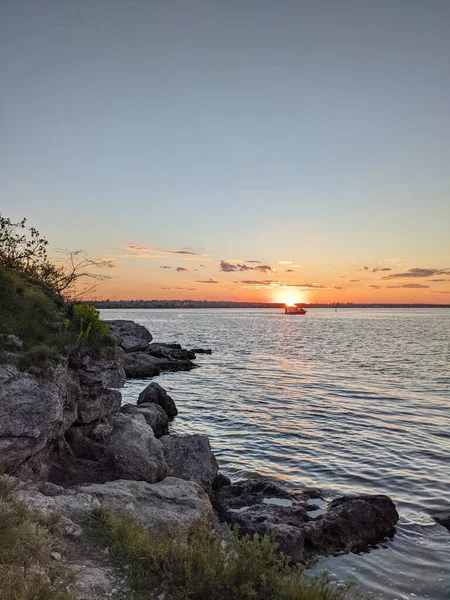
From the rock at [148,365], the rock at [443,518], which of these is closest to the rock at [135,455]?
the rock at [443,518]

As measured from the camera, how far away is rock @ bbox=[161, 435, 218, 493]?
42.6 feet

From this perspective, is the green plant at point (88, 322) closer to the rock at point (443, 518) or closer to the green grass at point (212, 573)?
the green grass at point (212, 573)

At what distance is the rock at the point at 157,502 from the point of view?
8.47 m

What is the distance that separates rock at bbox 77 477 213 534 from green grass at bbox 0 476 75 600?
6.76 feet

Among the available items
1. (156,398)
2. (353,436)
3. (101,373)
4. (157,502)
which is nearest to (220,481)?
(157,502)

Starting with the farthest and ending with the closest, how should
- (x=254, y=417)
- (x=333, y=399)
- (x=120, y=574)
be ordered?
(x=333, y=399) → (x=254, y=417) → (x=120, y=574)

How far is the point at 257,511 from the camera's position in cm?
1131

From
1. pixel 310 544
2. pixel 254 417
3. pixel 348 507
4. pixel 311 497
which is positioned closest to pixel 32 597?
pixel 310 544

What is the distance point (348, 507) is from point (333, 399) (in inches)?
649

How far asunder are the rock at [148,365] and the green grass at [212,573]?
98.4ft

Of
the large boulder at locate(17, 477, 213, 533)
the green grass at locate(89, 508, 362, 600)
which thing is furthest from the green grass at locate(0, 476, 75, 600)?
the green grass at locate(89, 508, 362, 600)

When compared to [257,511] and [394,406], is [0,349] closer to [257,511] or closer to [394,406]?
[257,511]

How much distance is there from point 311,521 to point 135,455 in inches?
186

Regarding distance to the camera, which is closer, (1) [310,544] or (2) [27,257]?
(1) [310,544]
